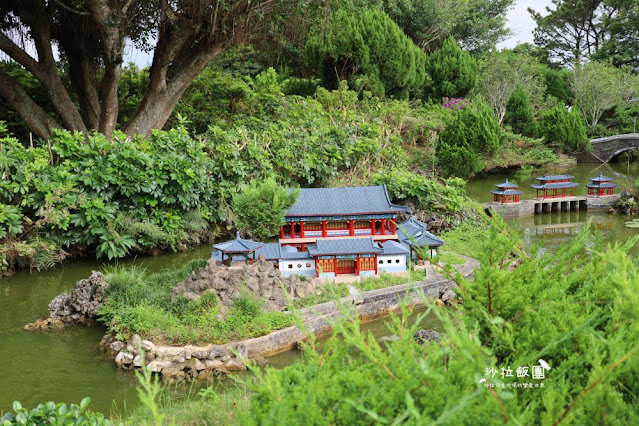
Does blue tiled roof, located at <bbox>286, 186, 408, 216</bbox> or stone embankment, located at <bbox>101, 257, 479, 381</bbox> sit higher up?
blue tiled roof, located at <bbox>286, 186, 408, 216</bbox>

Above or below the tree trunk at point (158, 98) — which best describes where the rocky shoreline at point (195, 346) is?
below

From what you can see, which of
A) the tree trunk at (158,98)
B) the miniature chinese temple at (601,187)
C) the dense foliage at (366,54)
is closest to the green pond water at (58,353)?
the tree trunk at (158,98)

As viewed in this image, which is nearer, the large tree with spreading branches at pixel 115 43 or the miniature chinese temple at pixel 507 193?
the large tree with spreading branches at pixel 115 43

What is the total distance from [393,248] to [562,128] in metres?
17.0

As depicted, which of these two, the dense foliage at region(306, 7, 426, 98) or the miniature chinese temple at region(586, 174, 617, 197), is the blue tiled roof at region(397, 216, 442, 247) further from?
the dense foliage at region(306, 7, 426, 98)

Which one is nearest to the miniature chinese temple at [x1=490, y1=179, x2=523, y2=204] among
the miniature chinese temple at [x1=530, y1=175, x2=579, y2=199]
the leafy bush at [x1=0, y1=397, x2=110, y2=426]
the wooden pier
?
the wooden pier

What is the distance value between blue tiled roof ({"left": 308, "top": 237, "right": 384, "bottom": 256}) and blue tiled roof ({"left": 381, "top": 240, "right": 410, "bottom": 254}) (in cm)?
16

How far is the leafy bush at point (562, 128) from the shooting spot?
966 inches

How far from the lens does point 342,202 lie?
10.9 meters

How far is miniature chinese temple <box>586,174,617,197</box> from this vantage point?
55.8 ft

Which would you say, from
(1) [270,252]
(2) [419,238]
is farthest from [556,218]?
(1) [270,252]

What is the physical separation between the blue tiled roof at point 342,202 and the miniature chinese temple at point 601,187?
28.7 ft

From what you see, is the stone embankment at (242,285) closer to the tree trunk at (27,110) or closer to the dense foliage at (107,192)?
the dense foliage at (107,192)

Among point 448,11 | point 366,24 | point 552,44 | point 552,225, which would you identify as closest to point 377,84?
point 366,24
